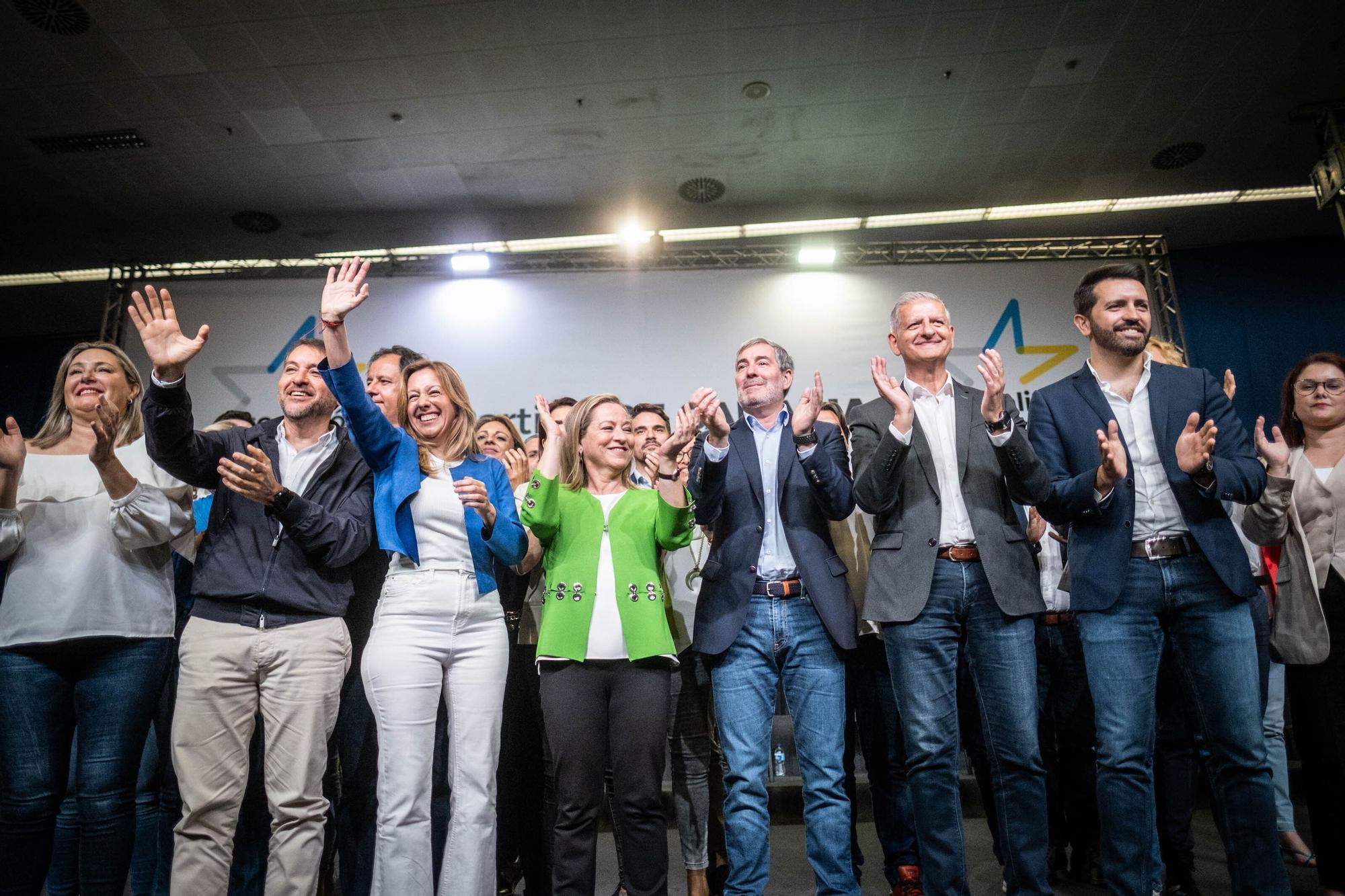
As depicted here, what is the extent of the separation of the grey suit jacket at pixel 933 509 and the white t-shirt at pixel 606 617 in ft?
2.43

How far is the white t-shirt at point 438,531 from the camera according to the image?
7.81ft

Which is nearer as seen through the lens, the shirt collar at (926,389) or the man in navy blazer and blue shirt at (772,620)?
the man in navy blazer and blue shirt at (772,620)

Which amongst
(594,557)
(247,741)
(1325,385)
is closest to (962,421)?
(594,557)

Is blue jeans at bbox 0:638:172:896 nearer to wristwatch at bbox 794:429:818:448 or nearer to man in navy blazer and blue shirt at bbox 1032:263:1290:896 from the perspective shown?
wristwatch at bbox 794:429:818:448

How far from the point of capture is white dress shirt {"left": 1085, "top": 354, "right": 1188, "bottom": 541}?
7.23 ft

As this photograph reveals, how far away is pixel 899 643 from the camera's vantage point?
2.26 m

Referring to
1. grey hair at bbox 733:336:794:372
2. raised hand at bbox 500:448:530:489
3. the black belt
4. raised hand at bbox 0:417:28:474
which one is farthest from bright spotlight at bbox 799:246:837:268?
raised hand at bbox 0:417:28:474

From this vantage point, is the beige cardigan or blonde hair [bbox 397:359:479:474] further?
blonde hair [bbox 397:359:479:474]

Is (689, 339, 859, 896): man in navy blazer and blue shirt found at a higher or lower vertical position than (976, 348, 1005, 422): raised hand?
lower

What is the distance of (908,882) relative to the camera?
2.65m

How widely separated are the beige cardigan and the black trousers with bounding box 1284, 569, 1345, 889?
0.04 metres

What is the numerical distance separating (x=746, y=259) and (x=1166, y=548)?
4.87 m

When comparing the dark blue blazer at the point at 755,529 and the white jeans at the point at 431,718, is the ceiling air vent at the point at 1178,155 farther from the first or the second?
the white jeans at the point at 431,718

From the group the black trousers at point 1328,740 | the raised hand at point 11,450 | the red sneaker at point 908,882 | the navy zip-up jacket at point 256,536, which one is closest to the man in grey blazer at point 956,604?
the red sneaker at point 908,882
